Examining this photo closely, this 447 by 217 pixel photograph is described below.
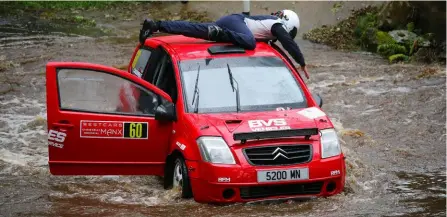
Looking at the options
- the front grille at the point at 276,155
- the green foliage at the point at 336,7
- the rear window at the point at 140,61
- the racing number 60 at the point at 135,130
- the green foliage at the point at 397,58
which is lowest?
the green foliage at the point at 397,58

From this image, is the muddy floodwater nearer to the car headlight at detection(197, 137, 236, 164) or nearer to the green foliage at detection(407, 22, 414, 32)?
the car headlight at detection(197, 137, 236, 164)

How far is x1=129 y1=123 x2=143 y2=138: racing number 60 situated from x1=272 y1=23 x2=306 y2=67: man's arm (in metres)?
2.32

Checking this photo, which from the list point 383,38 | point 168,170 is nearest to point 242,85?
point 168,170

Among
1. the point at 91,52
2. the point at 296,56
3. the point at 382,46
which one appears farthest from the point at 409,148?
the point at 91,52

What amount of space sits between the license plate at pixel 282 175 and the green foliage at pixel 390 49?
10.2m

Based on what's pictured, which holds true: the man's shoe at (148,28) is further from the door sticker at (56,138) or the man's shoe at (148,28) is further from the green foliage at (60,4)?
the green foliage at (60,4)

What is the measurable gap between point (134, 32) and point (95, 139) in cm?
1144

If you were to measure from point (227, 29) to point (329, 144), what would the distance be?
7.09 ft

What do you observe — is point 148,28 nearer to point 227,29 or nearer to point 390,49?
point 227,29

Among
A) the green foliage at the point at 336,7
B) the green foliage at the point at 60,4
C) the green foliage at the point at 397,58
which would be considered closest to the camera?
the green foliage at the point at 397,58

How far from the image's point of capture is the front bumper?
26.9 ft

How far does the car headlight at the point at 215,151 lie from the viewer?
8.27 metres

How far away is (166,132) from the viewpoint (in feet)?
29.5

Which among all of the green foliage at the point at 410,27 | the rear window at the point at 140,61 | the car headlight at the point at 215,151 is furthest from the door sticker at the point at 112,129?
the green foliage at the point at 410,27
